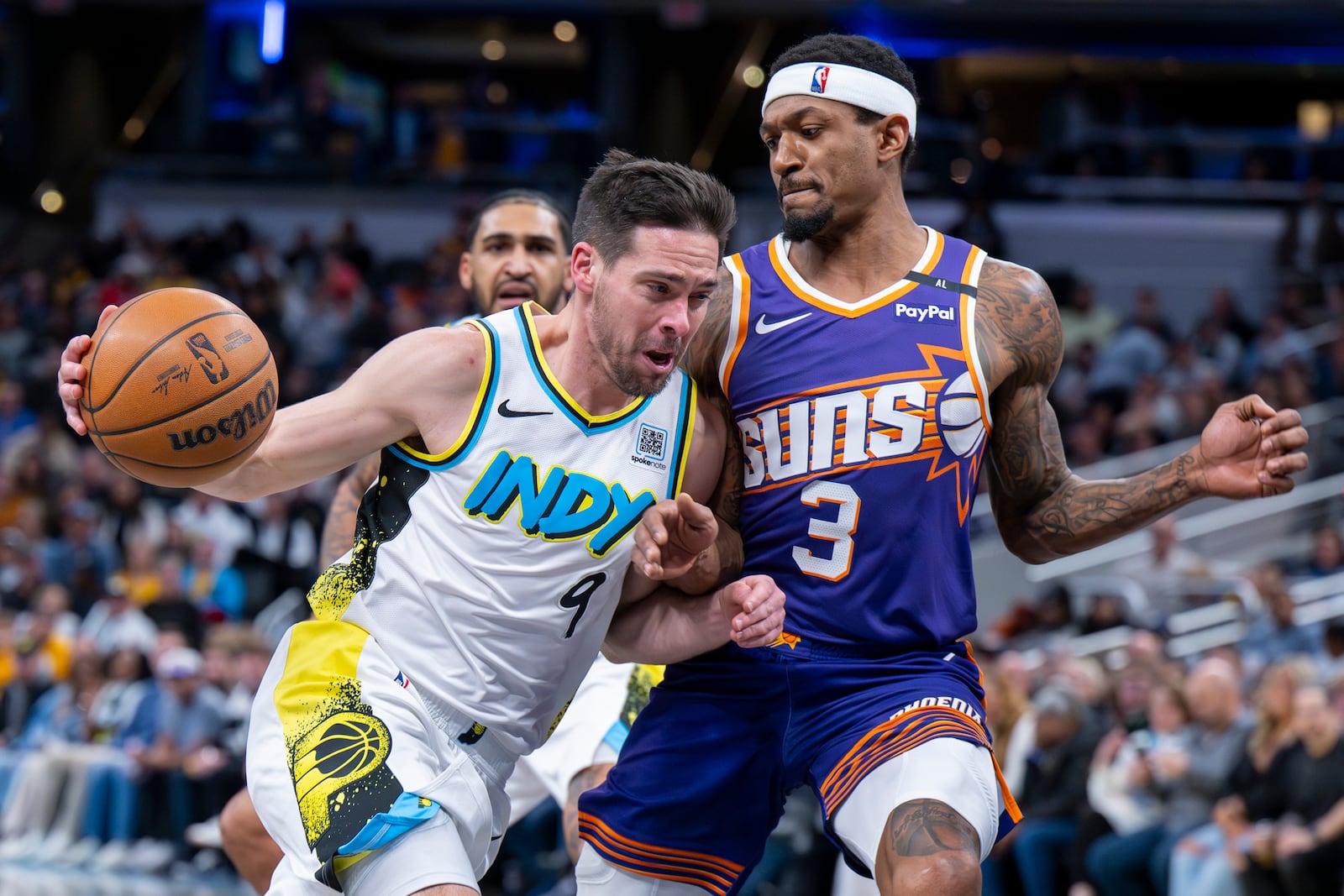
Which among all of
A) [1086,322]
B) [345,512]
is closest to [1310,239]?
[1086,322]

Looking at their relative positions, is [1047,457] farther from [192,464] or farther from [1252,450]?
[192,464]

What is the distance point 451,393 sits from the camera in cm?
380

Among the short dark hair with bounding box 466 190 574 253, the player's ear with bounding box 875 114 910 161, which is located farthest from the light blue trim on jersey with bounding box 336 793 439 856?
the short dark hair with bounding box 466 190 574 253

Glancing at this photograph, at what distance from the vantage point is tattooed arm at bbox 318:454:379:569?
495cm

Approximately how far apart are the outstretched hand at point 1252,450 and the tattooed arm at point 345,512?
2.45 metres

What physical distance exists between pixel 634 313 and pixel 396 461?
0.72 m

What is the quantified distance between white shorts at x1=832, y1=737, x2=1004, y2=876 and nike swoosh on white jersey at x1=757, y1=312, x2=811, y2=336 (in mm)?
1138

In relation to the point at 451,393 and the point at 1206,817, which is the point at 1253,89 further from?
the point at 451,393

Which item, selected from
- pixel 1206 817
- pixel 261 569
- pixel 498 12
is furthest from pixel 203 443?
pixel 498 12

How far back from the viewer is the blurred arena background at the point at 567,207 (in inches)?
425

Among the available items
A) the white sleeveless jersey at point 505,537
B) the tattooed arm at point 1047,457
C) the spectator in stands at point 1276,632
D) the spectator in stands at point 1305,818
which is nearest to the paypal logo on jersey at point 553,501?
the white sleeveless jersey at point 505,537

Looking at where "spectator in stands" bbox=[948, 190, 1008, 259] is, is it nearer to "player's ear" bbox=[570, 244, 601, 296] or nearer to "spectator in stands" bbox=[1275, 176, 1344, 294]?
"spectator in stands" bbox=[1275, 176, 1344, 294]

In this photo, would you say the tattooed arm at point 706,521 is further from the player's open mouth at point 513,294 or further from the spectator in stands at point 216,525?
the spectator in stands at point 216,525

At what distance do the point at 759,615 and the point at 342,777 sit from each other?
3.43ft
